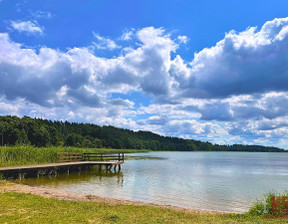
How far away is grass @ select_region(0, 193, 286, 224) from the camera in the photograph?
753 cm

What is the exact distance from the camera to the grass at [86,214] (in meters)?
7.53

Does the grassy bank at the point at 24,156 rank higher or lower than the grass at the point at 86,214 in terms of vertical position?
higher

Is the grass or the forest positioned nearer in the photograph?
the grass

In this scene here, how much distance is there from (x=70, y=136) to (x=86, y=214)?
265ft

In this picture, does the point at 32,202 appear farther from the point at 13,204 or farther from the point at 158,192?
the point at 158,192

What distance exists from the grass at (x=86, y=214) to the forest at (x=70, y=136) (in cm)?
1789

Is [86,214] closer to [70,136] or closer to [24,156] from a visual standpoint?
[24,156]

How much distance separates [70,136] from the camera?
85188mm

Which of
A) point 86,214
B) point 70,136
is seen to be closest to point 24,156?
point 86,214

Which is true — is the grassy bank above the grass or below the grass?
above

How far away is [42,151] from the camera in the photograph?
25781mm

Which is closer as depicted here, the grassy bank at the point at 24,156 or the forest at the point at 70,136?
the grassy bank at the point at 24,156

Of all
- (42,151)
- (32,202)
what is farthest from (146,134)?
(32,202)

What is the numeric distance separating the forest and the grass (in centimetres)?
1789
